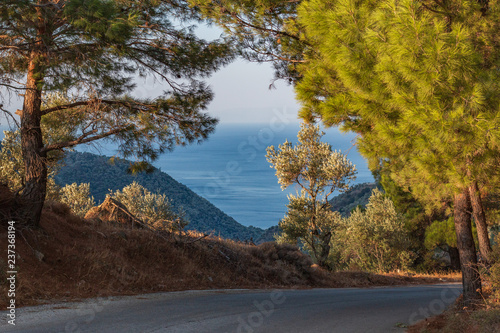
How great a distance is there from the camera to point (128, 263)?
12.2m

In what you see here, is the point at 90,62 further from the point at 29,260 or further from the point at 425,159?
the point at 425,159

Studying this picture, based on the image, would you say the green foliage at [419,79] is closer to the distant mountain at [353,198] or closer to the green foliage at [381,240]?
the green foliage at [381,240]

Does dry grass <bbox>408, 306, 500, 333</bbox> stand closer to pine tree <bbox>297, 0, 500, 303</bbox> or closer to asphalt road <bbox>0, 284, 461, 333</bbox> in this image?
asphalt road <bbox>0, 284, 461, 333</bbox>

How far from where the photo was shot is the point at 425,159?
7938 millimetres

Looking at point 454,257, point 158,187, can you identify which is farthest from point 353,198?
point 454,257

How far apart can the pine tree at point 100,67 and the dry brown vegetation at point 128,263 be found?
143 centimetres

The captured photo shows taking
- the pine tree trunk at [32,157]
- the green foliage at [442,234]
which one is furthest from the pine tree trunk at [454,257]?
the pine tree trunk at [32,157]

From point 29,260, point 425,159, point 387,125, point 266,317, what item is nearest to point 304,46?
point 387,125

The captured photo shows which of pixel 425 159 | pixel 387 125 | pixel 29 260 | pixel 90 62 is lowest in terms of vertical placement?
pixel 29 260

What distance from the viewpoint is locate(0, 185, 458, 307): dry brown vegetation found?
9.84 m

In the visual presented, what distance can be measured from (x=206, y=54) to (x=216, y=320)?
8552 millimetres

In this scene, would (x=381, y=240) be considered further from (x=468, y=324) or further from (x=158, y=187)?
(x=158, y=187)

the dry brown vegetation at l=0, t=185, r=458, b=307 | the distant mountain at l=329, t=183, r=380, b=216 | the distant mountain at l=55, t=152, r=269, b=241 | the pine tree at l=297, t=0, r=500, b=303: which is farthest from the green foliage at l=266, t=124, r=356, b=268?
the distant mountain at l=329, t=183, r=380, b=216

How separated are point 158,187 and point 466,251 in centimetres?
7650
